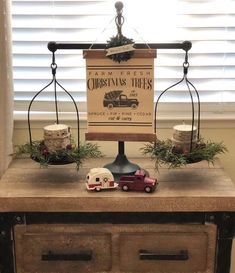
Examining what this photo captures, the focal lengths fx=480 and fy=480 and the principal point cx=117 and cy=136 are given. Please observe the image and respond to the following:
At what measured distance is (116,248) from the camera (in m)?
1.44

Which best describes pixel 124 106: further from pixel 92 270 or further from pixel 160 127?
pixel 92 270

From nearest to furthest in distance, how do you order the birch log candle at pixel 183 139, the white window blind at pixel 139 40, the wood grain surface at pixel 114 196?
the wood grain surface at pixel 114 196
the birch log candle at pixel 183 139
the white window blind at pixel 139 40

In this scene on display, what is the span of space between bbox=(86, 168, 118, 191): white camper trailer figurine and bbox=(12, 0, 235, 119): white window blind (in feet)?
1.44

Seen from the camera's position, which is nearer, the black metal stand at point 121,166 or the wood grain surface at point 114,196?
the wood grain surface at point 114,196

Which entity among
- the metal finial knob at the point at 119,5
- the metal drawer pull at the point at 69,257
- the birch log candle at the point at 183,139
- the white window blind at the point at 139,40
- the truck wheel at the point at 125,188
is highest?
the metal finial knob at the point at 119,5

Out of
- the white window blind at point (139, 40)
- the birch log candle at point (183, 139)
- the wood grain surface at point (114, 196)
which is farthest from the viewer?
the white window blind at point (139, 40)

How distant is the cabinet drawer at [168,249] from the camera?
56.1 inches

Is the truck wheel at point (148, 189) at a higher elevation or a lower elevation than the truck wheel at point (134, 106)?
lower

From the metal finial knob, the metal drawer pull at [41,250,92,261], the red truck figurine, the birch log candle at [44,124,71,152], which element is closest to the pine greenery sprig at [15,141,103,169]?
the birch log candle at [44,124,71,152]

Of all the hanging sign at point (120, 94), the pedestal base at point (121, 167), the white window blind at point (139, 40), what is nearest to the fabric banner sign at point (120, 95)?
the hanging sign at point (120, 94)

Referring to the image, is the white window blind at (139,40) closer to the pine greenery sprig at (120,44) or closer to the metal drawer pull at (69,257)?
the pine greenery sprig at (120,44)

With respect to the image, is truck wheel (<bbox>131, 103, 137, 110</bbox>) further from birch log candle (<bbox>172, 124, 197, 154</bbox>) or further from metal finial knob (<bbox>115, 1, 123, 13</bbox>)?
metal finial knob (<bbox>115, 1, 123, 13</bbox>)

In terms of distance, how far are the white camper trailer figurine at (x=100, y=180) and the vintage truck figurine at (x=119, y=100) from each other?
211 mm

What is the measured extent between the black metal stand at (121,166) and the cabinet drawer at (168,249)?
0.65 feet
